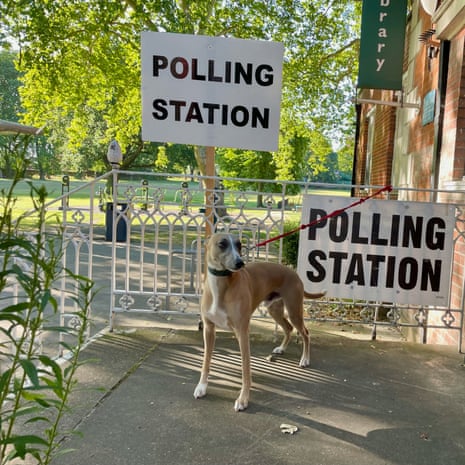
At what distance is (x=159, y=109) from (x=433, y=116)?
357cm

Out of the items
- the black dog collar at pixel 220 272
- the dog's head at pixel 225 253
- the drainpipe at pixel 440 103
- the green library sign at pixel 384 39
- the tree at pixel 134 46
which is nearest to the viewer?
the dog's head at pixel 225 253

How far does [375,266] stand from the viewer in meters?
4.67

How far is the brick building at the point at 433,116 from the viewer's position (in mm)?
5023

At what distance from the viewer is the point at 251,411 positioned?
3227 mm

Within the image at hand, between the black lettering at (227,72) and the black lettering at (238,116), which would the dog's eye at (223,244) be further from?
the black lettering at (227,72)

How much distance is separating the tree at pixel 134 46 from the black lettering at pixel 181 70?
6.28m

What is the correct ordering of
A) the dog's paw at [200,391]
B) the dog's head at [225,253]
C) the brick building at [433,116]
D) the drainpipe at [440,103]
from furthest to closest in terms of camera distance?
1. the drainpipe at [440,103]
2. the brick building at [433,116]
3. the dog's paw at [200,391]
4. the dog's head at [225,253]

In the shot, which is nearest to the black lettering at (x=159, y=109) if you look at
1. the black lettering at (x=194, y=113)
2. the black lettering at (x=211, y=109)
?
the black lettering at (x=194, y=113)

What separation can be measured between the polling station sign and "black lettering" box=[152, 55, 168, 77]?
2047 mm

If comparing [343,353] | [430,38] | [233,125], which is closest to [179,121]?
[233,125]

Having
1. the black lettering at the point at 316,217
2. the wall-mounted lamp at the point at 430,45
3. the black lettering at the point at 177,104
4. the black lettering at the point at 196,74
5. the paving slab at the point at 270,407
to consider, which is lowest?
the paving slab at the point at 270,407

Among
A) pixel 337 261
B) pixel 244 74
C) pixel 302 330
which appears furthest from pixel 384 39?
pixel 302 330

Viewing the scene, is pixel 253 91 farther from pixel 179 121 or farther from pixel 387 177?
pixel 387 177

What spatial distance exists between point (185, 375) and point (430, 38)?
5430mm
